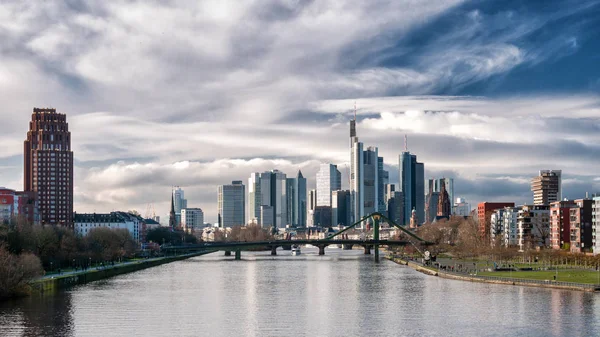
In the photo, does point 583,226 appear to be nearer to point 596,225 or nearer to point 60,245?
point 596,225

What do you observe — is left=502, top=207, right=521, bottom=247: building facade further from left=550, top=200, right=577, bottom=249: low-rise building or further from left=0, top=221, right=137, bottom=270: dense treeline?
left=0, top=221, right=137, bottom=270: dense treeline

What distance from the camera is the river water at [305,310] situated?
57219 mm

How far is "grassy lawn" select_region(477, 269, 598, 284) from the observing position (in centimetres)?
8742

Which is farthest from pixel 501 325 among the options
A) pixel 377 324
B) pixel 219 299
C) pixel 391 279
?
pixel 391 279

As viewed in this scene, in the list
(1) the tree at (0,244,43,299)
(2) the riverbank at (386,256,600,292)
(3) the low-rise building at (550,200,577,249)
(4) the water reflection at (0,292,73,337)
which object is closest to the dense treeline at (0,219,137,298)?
(1) the tree at (0,244,43,299)

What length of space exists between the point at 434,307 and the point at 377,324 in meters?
11.4

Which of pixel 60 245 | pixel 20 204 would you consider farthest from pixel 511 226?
pixel 20 204

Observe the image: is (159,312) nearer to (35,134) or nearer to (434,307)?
(434,307)

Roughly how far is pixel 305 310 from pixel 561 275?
37.9 metres

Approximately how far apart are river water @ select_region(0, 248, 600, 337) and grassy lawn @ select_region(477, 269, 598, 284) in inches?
248

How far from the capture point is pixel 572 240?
149m

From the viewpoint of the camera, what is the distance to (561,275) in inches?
3745

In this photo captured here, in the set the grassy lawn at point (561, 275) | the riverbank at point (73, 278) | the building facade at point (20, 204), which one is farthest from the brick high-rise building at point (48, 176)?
the grassy lawn at point (561, 275)

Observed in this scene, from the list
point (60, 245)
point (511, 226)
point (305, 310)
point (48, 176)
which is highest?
point (48, 176)
